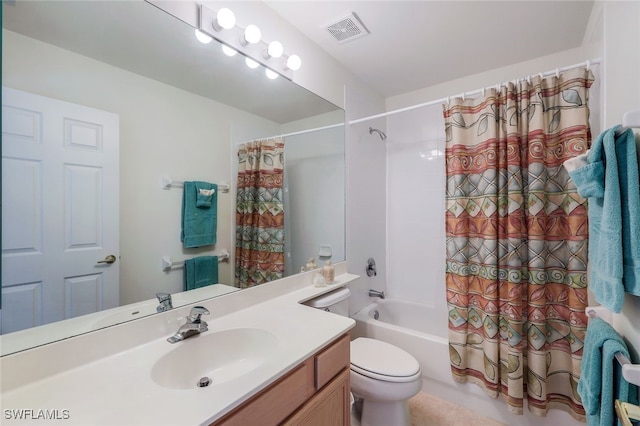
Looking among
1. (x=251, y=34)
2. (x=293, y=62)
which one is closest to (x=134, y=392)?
(x=251, y=34)

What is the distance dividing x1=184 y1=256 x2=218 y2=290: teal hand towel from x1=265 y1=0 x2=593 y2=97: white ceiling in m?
1.46

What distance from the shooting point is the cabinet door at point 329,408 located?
882 mm

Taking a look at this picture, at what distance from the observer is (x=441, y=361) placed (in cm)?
178

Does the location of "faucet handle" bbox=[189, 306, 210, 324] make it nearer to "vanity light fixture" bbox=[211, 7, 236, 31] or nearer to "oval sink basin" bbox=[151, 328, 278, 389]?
"oval sink basin" bbox=[151, 328, 278, 389]

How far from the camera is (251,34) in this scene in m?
1.31

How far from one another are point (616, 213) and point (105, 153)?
1.60m

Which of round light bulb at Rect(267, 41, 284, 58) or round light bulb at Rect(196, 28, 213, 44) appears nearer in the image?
round light bulb at Rect(196, 28, 213, 44)

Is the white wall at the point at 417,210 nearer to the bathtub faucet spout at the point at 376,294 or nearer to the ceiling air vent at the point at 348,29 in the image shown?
the bathtub faucet spout at the point at 376,294

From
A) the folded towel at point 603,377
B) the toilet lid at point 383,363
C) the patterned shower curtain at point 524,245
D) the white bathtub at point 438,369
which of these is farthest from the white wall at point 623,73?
the white bathtub at point 438,369

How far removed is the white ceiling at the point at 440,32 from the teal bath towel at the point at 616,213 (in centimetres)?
124

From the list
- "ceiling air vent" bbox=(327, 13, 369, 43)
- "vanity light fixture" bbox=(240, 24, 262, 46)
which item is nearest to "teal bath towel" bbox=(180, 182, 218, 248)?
"vanity light fixture" bbox=(240, 24, 262, 46)

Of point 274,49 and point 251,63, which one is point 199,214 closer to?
point 251,63

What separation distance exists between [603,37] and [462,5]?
0.70m

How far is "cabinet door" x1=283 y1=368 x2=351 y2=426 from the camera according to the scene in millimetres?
882
